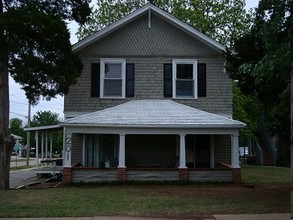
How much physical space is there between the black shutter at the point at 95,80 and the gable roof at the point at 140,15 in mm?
1157

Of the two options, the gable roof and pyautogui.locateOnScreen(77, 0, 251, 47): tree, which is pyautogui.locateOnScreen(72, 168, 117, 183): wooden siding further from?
pyautogui.locateOnScreen(77, 0, 251, 47): tree

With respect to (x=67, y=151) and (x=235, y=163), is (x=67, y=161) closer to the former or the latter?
(x=67, y=151)

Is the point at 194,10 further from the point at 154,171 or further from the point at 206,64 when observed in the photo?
the point at 154,171

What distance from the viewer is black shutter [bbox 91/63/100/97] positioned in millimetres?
21969

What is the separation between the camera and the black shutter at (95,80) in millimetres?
21969

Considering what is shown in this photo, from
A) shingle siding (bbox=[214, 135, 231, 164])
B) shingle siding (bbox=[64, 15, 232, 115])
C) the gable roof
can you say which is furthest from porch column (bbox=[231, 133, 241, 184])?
the gable roof

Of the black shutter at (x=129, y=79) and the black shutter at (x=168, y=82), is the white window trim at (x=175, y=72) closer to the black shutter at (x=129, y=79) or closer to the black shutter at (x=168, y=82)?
the black shutter at (x=168, y=82)

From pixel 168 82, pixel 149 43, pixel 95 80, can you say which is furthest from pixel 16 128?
pixel 168 82

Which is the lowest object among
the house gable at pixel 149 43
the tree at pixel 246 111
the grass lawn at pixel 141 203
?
the grass lawn at pixel 141 203

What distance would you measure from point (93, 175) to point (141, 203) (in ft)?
22.7

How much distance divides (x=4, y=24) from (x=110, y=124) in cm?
607

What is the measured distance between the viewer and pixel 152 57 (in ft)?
72.9

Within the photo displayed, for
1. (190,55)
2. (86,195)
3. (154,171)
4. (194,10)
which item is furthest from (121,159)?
(194,10)

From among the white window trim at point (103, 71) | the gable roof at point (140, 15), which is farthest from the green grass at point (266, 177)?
the white window trim at point (103, 71)
